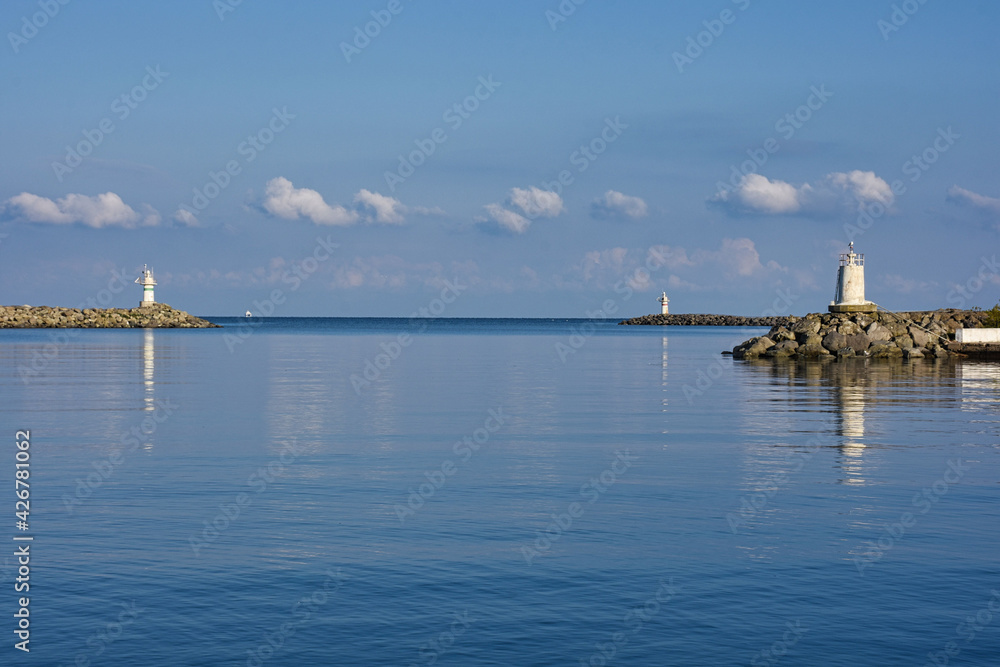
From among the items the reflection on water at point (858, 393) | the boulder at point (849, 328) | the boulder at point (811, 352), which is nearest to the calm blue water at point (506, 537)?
the reflection on water at point (858, 393)

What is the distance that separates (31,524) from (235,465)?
635 cm

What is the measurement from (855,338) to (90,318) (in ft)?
480

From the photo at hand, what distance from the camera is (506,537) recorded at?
15195mm

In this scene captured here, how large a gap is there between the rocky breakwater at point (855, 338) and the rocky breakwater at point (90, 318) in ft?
448

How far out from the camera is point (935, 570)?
43.9ft

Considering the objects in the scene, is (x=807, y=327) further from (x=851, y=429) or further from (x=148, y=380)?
(x=851, y=429)

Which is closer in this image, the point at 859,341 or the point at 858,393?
the point at 858,393

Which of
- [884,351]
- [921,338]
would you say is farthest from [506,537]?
[921,338]

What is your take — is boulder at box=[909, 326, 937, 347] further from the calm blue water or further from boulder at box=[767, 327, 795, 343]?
the calm blue water

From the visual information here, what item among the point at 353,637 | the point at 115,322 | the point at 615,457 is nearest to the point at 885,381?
the point at 615,457

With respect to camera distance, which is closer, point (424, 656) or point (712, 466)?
point (424, 656)

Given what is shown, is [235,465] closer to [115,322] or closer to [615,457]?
[615,457]

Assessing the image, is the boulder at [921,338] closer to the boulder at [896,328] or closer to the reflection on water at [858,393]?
the boulder at [896,328]

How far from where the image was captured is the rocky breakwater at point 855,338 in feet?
236
